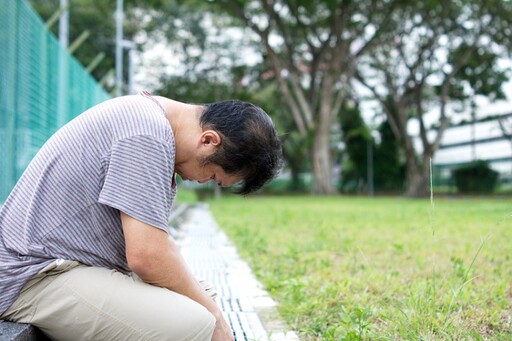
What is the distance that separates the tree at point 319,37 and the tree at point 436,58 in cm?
121

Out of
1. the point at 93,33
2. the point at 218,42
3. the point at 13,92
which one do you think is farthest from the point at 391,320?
the point at 93,33

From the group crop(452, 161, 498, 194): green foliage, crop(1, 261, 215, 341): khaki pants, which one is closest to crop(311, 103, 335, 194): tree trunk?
crop(452, 161, 498, 194): green foliage

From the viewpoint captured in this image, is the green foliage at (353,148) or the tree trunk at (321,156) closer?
the tree trunk at (321,156)

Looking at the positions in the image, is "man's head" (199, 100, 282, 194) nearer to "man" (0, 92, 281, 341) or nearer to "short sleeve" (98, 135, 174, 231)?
"man" (0, 92, 281, 341)

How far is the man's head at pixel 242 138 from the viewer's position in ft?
6.63

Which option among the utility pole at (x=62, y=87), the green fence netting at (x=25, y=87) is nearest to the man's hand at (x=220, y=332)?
the green fence netting at (x=25, y=87)

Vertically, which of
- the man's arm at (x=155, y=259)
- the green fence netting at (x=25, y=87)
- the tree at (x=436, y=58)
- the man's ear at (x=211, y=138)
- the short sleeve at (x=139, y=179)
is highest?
the tree at (x=436, y=58)

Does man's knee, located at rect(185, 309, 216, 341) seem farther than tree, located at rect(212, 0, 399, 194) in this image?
No

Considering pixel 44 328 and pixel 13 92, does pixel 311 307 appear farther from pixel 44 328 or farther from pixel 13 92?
pixel 13 92

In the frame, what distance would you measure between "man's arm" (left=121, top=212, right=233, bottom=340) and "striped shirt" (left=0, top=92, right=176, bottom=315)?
5 centimetres

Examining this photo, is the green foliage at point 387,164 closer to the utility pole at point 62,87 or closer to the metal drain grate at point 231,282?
the utility pole at point 62,87

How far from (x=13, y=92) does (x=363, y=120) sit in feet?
94.7

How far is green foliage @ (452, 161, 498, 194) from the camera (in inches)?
1225

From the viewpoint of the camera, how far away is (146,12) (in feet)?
99.6
